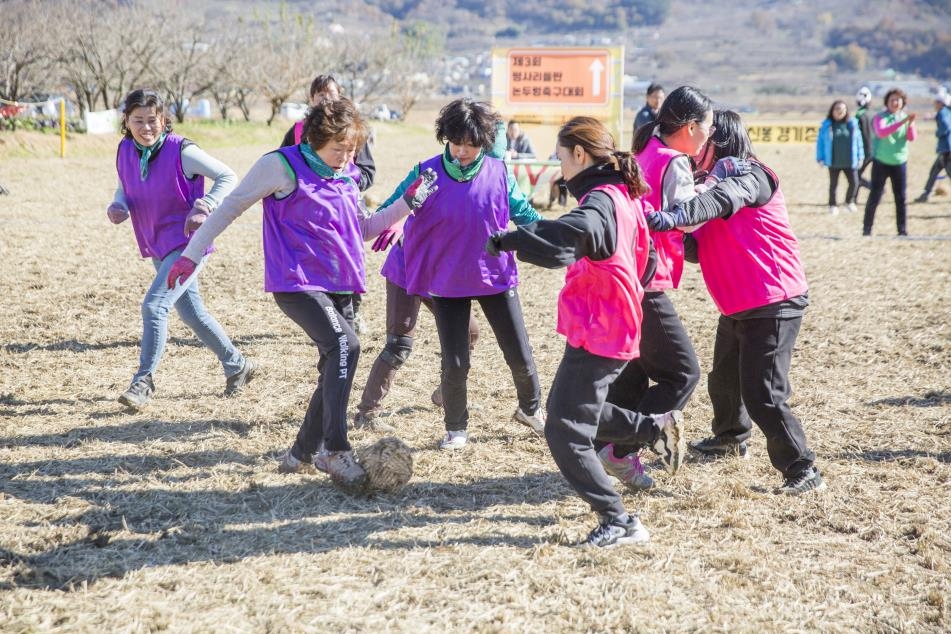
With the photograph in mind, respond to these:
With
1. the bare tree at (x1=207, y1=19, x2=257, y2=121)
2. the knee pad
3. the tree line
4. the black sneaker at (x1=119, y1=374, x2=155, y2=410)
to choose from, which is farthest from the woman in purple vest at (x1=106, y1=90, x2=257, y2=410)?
the bare tree at (x1=207, y1=19, x2=257, y2=121)

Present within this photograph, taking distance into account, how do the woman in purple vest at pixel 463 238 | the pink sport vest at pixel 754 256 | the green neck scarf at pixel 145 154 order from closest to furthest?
1. the pink sport vest at pixel 754 256
2. the woman in purple vest at pixel 463 238
3. the green neck scarf at pixel 145 154

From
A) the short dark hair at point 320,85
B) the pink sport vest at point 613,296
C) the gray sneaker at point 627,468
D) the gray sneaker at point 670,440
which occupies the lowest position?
the gray sneaker at point 627,468

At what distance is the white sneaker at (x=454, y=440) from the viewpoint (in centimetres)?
545

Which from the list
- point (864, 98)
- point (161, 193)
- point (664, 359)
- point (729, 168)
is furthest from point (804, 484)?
point (864, 98)

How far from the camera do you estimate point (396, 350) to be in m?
5.64

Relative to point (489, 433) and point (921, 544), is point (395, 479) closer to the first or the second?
point (489, 433)

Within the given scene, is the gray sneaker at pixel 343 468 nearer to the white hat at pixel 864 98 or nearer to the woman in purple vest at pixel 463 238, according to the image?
the woman in purple vest at pixel 463 238

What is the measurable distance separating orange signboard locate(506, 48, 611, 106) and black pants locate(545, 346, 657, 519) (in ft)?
50.6

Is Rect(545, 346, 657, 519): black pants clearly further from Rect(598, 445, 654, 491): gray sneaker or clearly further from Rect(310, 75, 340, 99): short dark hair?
Rect(310, 75, 340, 99): short dark hair

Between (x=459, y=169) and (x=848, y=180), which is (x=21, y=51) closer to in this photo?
(x=848, y=180)

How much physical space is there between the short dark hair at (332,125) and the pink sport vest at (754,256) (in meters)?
1.69

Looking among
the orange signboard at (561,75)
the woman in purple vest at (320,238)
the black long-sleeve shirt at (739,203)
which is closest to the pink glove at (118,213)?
the woman in purple vest at (320,238)

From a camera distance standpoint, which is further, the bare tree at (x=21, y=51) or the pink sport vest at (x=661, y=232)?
the bare tree at (x=21, y=51)

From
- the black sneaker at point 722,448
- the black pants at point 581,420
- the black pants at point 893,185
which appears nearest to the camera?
the black pants at point 581,420
